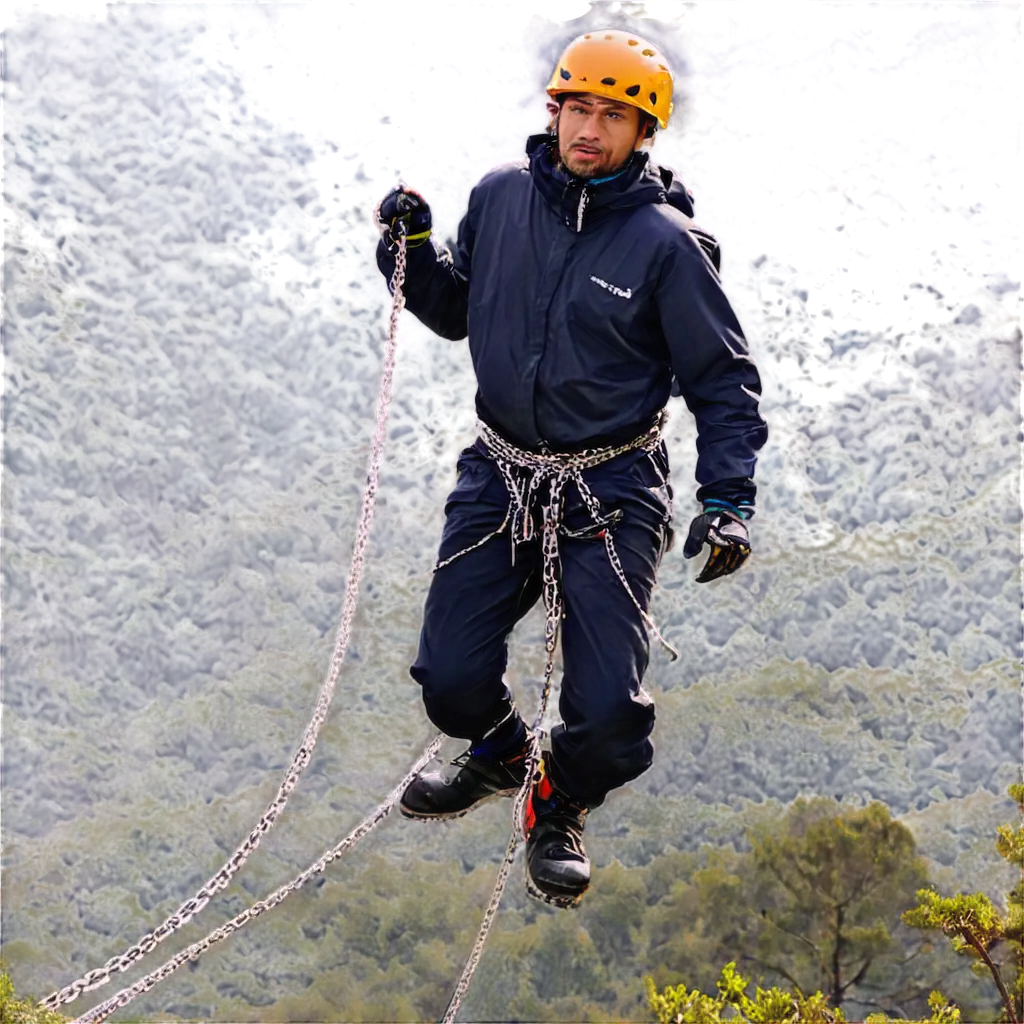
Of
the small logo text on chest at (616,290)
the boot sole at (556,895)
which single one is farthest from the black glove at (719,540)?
the boot sole at (556,895)

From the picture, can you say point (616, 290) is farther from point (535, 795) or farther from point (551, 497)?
point (535, 795)

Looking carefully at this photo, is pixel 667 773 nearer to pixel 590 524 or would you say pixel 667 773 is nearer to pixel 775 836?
pixel 775 836

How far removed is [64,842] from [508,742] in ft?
121

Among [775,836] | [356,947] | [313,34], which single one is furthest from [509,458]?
[313,34]

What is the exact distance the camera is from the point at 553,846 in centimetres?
562

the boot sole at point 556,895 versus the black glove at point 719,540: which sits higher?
the black glove at point 719,540

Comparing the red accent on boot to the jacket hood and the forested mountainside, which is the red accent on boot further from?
the forested mountainside

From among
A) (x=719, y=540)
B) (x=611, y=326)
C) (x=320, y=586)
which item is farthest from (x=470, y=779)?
(x=320, y=586)

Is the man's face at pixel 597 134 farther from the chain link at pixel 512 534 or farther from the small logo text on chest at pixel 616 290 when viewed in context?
the chain link at pixel 512 534

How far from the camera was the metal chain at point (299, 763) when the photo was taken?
4.75m

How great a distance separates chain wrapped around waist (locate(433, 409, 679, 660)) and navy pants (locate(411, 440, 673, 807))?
0.07ft

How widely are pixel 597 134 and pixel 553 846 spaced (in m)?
2.01

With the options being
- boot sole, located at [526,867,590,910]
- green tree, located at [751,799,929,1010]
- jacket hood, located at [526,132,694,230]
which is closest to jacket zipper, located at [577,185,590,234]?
jacket hood, located at [526,132,694,230]

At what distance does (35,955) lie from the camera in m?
36.8
